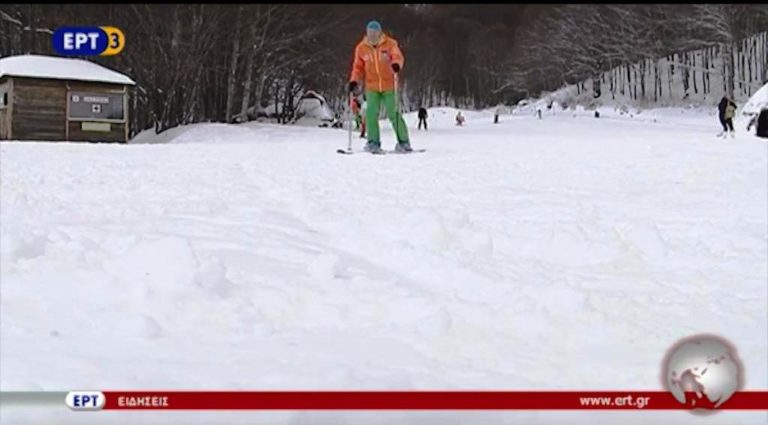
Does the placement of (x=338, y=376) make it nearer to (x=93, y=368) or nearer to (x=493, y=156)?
(x=93, y=368)

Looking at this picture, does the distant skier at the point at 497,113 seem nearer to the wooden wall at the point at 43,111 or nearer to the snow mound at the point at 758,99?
the wooden wall at the point at 43,111

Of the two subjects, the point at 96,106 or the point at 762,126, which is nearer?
the point at 762,126

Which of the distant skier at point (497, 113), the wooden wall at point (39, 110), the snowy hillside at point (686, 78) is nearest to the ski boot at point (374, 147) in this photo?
the snowy hillside at point (686, 78)

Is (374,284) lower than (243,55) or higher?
lower

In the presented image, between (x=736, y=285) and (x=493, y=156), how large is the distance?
499 cm

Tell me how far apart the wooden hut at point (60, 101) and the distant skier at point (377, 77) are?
422 inches

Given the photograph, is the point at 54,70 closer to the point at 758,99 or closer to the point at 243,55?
the point at 243,55

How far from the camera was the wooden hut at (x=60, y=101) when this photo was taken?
640 inches

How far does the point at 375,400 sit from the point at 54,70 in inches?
693

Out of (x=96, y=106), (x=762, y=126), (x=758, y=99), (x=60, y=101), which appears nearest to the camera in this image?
(x=758, y=99)

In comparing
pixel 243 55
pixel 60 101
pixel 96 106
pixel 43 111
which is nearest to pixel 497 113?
pixel 243 55

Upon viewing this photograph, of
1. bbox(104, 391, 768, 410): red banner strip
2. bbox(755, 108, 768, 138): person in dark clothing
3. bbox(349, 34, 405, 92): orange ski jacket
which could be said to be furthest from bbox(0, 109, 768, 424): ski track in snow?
bbox(349, 34, 405, 92): orange ski jacket

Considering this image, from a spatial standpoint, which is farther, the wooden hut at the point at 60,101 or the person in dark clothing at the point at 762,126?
the wooden hut at the point at 60,101

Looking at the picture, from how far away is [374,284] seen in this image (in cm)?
220
